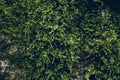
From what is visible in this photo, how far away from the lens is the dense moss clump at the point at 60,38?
3840mm

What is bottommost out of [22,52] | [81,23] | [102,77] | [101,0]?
[102,77]

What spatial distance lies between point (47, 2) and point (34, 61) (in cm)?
74

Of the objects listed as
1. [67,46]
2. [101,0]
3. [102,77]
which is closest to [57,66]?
[67,46]

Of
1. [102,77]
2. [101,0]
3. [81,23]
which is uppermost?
[101,0]

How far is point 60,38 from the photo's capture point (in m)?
3.85

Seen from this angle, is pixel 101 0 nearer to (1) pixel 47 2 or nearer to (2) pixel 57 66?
(1) pixel 47 2

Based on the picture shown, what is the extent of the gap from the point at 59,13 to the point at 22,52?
66 cm

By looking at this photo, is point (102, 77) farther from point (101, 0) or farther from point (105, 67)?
point (101, 0)

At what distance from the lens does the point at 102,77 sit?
3906 mm

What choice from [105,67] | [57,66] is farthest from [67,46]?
[105,67]

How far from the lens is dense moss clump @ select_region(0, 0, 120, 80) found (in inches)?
151

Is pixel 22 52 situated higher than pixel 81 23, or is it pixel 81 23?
pixel 81 23

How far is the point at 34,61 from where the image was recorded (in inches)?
153

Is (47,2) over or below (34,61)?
over
